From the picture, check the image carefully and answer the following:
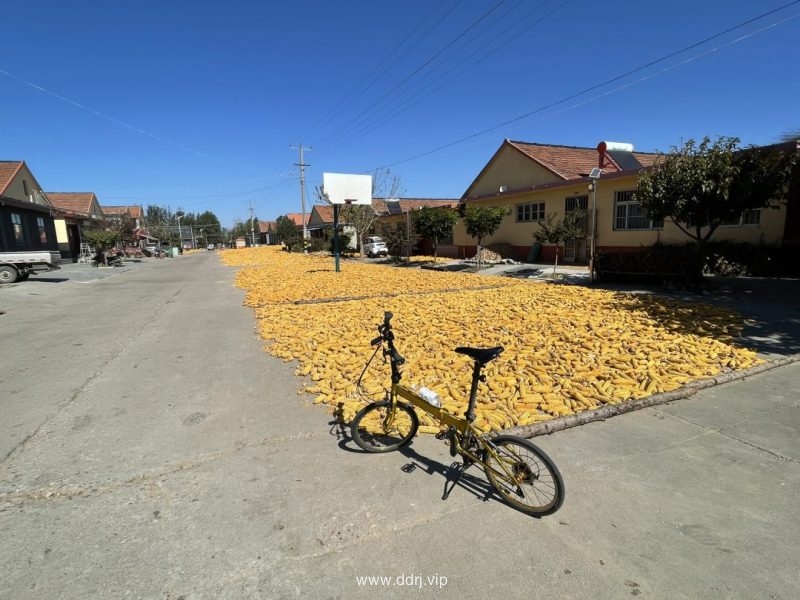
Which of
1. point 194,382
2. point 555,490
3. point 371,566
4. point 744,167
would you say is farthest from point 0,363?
point 744,167

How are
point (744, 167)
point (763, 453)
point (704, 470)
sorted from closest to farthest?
point (704, 470) < point (763, 453) < point (744, 167)

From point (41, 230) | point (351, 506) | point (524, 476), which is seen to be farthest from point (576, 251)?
point (41, 230)

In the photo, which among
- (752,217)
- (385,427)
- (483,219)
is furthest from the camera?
(483,219)

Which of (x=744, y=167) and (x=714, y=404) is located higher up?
(x=744, y=167)

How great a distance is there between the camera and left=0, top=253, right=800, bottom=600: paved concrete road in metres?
2.39

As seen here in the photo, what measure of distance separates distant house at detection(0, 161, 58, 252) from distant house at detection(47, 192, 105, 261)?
5.21ft

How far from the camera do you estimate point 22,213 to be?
2736cm

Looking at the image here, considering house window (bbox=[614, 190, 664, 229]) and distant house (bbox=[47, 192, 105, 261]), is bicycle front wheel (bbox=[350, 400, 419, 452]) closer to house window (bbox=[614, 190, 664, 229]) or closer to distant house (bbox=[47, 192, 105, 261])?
house window (bbox=[614, 190, 664, 229])

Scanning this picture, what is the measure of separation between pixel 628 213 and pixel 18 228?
34.3m

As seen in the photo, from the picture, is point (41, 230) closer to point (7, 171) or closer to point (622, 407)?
point (7, 171)

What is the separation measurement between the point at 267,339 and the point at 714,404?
261 inches

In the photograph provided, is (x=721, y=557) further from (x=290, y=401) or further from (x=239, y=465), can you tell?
(x=290, y=401)

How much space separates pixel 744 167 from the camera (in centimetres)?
998

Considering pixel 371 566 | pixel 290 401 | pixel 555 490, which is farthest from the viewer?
pixel 290 401
